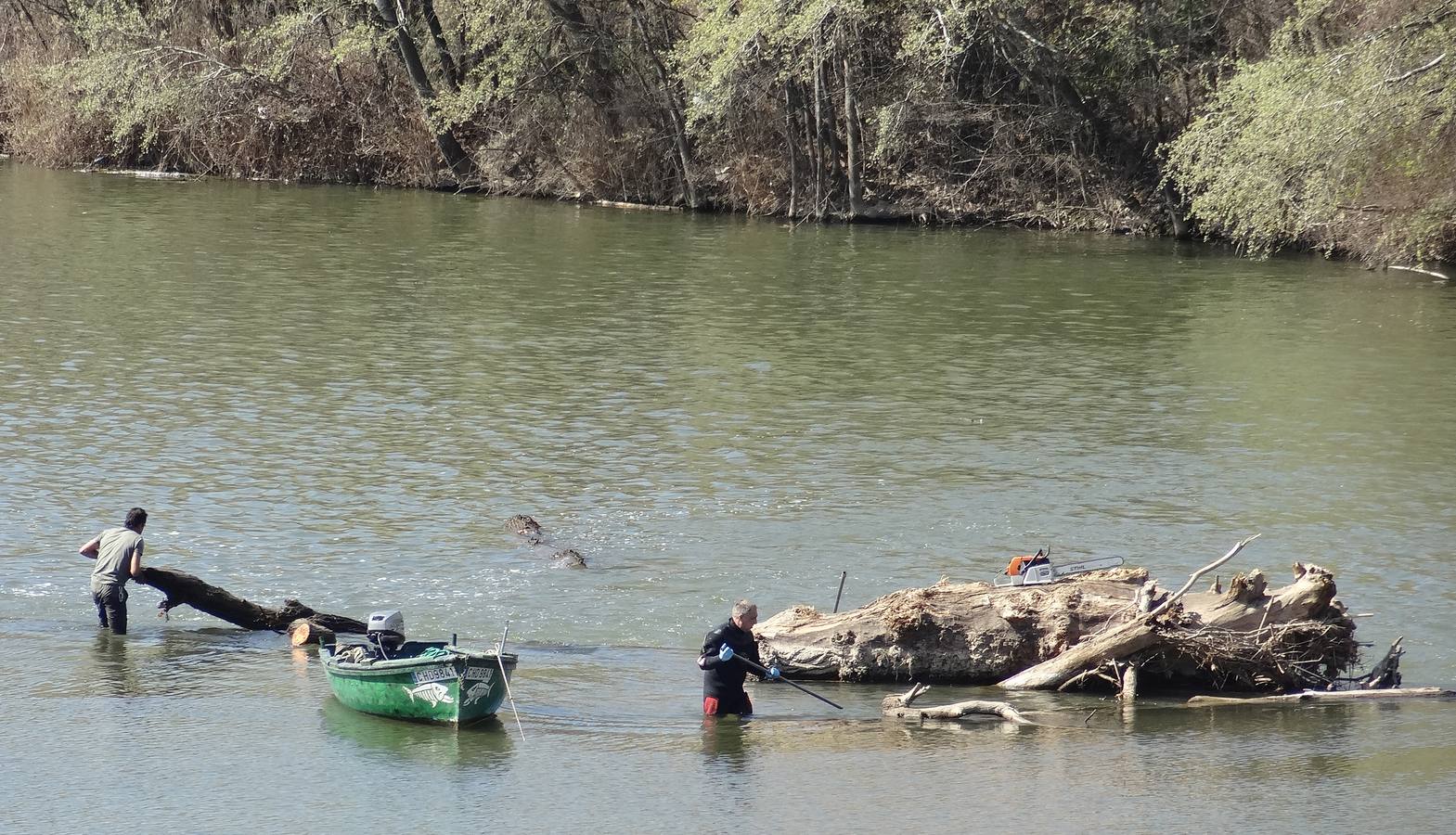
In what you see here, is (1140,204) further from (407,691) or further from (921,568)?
(407,691)

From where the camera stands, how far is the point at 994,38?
134ft

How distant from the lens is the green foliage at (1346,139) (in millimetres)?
29500

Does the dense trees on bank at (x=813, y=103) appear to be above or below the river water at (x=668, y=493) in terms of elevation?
above

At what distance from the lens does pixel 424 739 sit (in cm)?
1263

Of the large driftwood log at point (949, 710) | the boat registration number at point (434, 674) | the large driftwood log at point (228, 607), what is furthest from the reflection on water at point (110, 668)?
the large driftwood log at point (949, 710)

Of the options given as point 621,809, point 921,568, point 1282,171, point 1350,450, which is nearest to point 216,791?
point 621,809

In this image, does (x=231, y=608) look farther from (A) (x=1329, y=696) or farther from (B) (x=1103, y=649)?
(A) (x=1329, y=696)

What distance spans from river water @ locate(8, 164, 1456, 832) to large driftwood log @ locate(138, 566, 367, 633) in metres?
0.20

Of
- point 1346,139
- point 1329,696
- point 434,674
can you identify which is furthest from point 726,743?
point 1346,139

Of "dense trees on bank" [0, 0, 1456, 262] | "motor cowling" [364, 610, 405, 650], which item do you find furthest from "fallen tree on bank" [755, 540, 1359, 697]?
"dense trees on bank" [0, 0, 1456, 262]

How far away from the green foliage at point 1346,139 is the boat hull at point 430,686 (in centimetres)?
2214

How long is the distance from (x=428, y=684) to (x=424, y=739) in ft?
1.36

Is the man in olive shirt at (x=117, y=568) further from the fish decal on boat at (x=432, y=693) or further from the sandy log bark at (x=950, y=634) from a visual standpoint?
the sandy log bark at (x=950, y=634)

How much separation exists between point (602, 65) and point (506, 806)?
3799 centimetres
